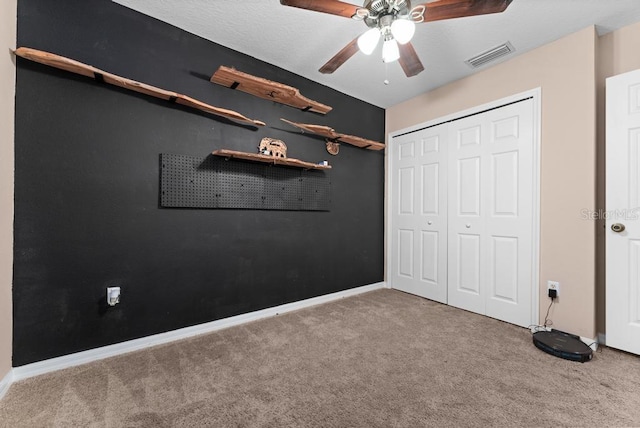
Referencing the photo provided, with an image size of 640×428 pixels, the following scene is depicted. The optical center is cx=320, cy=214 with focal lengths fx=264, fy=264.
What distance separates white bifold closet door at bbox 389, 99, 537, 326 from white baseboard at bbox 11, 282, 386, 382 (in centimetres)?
Result: 142

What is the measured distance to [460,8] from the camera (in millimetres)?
1418

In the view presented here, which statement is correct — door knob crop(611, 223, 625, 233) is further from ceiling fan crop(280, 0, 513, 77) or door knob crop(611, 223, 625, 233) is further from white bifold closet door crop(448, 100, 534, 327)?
ceiling fan crop(280, 0, 513, 77)

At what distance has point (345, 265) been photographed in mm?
3240

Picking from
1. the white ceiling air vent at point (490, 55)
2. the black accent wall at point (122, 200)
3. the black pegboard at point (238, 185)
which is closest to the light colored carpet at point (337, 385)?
the black accent wall at point (122, 200)

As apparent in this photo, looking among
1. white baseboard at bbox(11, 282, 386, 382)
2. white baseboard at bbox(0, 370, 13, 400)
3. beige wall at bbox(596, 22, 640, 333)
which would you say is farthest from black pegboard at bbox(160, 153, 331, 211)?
beige wall at bbox(596, 22, 640, 333)

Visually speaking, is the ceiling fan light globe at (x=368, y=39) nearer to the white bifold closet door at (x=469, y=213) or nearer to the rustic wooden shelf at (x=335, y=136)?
the rustic wooden shelf at (x=335, y=136)

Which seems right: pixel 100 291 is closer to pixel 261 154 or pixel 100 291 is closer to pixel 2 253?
pixel 2 253

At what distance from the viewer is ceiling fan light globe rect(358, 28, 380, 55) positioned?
159 cm

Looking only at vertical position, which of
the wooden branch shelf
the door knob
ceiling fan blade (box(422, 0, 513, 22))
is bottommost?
the door knob

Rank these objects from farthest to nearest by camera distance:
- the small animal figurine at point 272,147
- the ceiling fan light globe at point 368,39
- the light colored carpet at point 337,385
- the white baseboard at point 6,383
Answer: the small animal figurine at point 272,147, the ceiling fan light globe at point 368,39, the white baseboard at point 6,383, the light colored carpet at point 337,385

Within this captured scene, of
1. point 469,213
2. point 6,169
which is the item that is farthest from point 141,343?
point 469,213

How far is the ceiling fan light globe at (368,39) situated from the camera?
1.59 m

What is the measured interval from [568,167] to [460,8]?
165 cm

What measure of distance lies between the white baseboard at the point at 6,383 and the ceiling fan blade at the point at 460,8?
10.2ft
